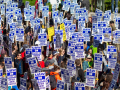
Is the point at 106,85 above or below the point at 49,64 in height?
below

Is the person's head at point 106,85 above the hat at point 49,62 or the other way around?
the other way around

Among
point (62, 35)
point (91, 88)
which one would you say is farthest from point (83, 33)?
point (91, 88)

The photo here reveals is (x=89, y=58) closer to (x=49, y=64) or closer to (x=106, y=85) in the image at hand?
(x=49, y=64)

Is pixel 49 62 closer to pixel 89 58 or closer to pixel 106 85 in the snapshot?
pixel 89 58

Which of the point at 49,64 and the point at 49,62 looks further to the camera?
the point at 49,62

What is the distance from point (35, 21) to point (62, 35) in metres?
2.18

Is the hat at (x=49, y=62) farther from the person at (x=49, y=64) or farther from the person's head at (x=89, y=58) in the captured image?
the person's head at (x=89, y=58)

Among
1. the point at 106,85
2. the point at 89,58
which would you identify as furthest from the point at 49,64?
the point at 106,85

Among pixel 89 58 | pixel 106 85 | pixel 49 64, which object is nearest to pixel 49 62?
pixel 49 64

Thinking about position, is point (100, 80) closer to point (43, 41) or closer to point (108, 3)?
point (43, 41)

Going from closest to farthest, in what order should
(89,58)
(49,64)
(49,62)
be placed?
(49,64) → (49,62) → (89,58)

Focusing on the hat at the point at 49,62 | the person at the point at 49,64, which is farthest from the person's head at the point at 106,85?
the hat at the point at 49,62

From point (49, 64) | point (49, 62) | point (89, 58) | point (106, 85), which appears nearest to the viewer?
point (106, 85)

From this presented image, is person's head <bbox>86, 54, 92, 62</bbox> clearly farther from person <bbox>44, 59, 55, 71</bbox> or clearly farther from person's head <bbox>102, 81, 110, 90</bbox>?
person's head <bbox>102, 81, 110, 90</bbox>
